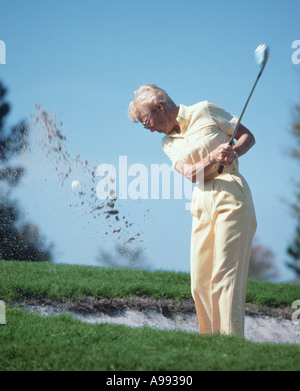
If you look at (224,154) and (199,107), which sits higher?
(199,107)

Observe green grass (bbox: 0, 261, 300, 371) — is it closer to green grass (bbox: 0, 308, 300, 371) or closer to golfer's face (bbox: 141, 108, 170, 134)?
green grass (bbox: 0, 308, 300, 371)

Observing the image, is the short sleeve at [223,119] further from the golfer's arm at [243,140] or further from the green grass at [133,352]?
the green grass at [133,352]

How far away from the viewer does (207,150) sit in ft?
11.7

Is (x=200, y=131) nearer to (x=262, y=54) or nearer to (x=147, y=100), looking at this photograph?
(x=147, y=100)

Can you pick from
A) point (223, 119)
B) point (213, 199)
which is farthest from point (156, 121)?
point (213, 199)

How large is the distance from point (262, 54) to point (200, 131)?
0.64 meters

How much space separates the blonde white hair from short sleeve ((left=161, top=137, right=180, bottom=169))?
0.27 m

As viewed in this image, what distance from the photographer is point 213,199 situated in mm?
3561

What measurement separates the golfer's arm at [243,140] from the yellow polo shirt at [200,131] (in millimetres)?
69

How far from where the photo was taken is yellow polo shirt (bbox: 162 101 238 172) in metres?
3.58

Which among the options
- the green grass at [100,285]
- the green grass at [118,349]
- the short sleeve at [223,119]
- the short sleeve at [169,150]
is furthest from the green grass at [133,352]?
the green grass at [100,285]

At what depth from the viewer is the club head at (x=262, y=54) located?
3367mm
